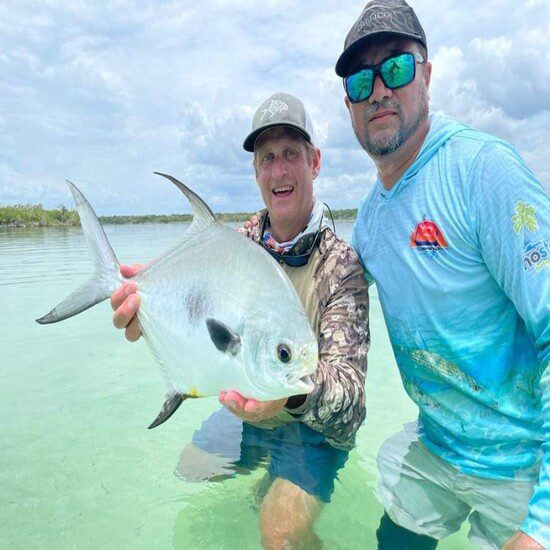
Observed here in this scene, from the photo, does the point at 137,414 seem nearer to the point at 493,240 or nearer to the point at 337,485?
the point at 337,485

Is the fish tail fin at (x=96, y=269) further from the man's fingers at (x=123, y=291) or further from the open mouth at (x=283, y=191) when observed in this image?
the open mouth at (x=283, y=191)

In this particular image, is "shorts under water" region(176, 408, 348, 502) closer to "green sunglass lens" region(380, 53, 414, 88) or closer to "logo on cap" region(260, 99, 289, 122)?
"logo on cap" region(260, 99, 289, 122)

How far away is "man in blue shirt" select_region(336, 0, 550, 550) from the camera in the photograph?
181 centimetres

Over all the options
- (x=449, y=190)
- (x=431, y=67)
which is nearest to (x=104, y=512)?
(x=449, y=190)

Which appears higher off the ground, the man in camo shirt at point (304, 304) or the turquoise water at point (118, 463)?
the man in camo shirt at point (304, 304)

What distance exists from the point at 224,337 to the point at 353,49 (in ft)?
4.60

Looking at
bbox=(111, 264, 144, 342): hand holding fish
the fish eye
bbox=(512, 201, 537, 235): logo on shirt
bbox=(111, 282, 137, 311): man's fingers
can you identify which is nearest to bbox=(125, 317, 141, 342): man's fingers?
bbox=(111, 264, 144, 342): hand holding fish

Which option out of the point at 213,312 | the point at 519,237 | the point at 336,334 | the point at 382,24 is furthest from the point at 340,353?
the point at 382,24

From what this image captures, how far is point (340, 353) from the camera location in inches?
85.1

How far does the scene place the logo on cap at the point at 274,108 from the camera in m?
2.53

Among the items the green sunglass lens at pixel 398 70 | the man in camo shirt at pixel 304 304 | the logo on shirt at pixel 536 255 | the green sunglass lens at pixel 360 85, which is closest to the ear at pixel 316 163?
the man in camo shirt at pixel 304 304

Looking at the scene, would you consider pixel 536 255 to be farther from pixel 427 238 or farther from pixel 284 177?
pixel 284 177

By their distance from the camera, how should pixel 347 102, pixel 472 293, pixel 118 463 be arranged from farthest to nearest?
pixel 118 463, pixel 347 102, pixel 472 293

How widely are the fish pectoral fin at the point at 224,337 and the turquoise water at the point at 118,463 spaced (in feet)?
5.07
